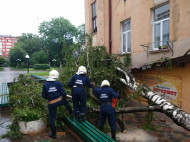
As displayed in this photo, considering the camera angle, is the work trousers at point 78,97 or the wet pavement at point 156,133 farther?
the wet pavement at point 156,133

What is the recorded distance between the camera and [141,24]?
7730 mm

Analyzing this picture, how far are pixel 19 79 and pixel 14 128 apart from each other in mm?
2201

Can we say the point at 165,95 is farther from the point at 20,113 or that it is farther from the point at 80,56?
the point at 20,113

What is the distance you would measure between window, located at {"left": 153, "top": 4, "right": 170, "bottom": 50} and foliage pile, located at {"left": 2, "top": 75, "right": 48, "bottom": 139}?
17.1 ft

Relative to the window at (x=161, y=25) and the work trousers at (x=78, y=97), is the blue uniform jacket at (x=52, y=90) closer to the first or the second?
the work trousers at (x=78, y=97)

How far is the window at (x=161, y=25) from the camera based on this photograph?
6578mm

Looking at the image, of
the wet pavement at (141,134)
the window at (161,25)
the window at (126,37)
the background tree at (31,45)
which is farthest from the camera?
the background tree at (31,45)

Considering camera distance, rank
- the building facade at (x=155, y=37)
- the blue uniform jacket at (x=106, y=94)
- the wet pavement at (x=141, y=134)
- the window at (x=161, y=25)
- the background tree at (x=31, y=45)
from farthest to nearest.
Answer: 1. the background tree at (x=31, y=45)
2. the window at (x=161, y=25)
3. the building facade at (x=155, y=37)
4. the wet pavement at (x=141, y=134)
5. the blue uniform jacket at (x=106, y=94)

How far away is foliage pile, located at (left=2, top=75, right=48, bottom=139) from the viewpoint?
4383 mm

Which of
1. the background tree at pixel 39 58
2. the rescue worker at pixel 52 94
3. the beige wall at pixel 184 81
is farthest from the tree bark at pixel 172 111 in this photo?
the background tree at pixel 39 58

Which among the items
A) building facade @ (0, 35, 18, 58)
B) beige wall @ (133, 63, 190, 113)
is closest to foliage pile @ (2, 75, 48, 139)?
beige wall @ (133, 63, 190, 113)

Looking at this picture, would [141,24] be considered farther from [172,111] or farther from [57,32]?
[57,32]

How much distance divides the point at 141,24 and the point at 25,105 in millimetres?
6328

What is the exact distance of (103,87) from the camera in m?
4.13
